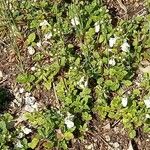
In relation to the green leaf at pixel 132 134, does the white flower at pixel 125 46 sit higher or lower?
higher

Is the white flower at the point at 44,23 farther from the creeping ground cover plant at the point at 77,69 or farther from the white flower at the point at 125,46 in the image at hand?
the white flower at the point at 125,46

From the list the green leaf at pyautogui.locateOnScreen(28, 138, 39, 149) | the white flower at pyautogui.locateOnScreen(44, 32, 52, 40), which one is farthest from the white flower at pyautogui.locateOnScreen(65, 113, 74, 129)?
the white flower at pyautogui.locateOnScreen(44, 32, 52, 40)

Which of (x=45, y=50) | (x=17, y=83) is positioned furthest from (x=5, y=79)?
(x=45, y=50)

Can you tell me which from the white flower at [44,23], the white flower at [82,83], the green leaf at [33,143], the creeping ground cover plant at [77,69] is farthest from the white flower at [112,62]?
the green leaf at [33,143]

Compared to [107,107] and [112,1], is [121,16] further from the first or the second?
[107,107]

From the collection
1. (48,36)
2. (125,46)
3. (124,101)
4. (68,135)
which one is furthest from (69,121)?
(48,36)

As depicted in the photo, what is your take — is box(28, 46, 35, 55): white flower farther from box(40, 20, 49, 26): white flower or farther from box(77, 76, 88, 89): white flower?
box(77, 76, 88, 89): white flower

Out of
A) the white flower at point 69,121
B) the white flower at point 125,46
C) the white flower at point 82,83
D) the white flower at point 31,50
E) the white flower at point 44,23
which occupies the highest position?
the white flower at point 44,23

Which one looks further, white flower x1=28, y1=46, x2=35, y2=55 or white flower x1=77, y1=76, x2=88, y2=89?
white flower x1=28, y1=46, x2=35, y2=55
